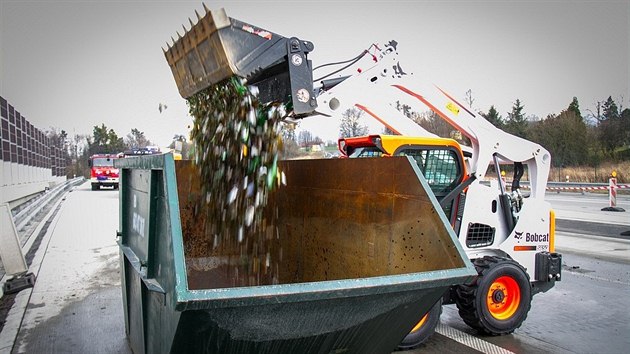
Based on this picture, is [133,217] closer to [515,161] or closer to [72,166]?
[515,161]

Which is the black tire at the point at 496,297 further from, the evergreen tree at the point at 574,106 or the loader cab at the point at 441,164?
the evergreen tree at the point at 574,106

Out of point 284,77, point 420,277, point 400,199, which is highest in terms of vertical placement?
point 284,77

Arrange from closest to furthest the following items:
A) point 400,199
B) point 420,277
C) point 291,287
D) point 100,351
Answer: point 291,287 → point 420,277 → point 400,199 → point 100,351

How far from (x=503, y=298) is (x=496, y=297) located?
0.12 metres

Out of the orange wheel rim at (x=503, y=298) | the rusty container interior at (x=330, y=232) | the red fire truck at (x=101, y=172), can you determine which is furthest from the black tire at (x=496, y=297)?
the red fire truck at (x=101, y=172)

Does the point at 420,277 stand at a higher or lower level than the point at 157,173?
Result: lower

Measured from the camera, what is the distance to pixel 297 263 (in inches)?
197

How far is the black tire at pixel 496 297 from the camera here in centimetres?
525

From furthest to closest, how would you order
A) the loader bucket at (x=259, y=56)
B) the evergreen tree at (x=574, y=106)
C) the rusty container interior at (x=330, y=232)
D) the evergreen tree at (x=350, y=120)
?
the evergreen tree at (x=574, y=106)
the evergreen tree at (x=350, y=120)
the loader bucket at (x=259, y=56)
the rusty container interior at (x=330, y=232)

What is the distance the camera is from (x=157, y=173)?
3100mm

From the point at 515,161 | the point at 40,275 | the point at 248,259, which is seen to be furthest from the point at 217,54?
the point at 40,275

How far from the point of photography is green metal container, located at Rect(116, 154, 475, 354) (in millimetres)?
2428

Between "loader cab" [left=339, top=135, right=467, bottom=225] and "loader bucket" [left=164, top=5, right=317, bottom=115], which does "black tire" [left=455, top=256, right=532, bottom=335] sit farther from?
"loader bucket" [left=164, top=5, right=317, bottom=115]

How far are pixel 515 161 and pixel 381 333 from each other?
148 inches
